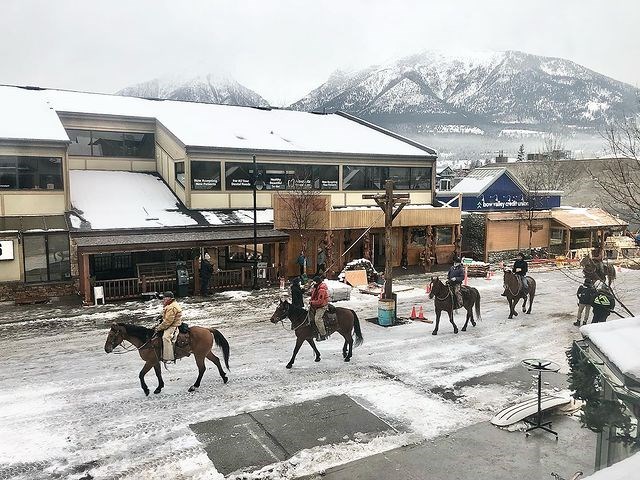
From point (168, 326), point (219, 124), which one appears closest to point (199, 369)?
point (168, 326)

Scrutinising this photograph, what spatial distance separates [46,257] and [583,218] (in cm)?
3561

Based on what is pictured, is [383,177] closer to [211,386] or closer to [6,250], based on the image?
[6,250]

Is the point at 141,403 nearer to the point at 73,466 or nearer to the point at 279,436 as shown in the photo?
the point at 73,466

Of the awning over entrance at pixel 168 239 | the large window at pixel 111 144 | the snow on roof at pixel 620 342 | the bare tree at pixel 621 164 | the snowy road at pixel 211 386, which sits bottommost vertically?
the snowy road at pixel 211 386

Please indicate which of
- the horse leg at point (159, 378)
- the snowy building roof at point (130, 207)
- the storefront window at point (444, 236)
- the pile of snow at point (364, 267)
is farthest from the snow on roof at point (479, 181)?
the horse leg at point (159, 378)

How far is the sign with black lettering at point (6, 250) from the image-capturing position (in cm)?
2152

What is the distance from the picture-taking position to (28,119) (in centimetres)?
2489

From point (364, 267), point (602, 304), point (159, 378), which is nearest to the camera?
point (159, 378)

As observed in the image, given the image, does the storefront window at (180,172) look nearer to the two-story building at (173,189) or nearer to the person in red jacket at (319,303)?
the two-story building at (173,189)

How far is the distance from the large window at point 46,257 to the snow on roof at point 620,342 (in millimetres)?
21853

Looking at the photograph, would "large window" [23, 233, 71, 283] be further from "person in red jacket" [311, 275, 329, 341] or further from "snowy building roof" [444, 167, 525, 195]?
"snowy building roof" [444, 167, 525, 195]

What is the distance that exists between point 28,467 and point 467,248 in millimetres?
30692

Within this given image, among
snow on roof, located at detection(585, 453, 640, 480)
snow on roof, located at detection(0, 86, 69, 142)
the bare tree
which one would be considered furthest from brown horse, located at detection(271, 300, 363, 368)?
snow on roof, located at detection(0, 86, 69, 142)

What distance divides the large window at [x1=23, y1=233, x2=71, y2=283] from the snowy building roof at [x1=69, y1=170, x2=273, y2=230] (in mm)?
1119
